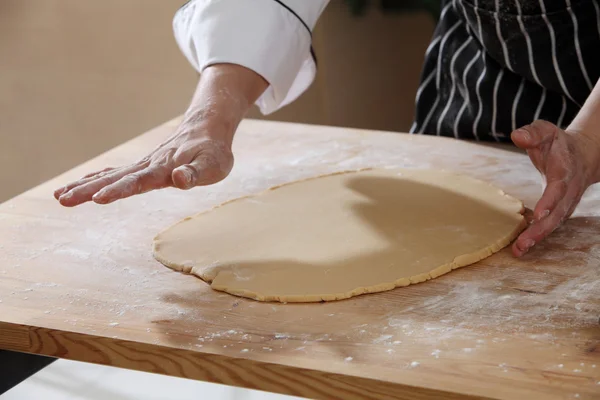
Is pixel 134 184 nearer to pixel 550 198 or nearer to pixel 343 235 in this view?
pixel 343 235

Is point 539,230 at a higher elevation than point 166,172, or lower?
lower

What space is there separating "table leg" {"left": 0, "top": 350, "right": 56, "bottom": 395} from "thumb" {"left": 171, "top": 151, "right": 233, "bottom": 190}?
28 cm

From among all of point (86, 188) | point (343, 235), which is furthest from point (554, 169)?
point (86, 188)

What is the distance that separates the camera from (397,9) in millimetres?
3125

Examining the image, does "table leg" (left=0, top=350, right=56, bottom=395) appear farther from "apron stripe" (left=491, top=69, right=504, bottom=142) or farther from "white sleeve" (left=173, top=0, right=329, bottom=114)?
"apron stripe" (left=491, top=69, right=504, bottom=142)

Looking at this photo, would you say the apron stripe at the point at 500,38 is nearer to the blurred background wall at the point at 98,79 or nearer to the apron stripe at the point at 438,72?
the apron stripe at the point at 438,72

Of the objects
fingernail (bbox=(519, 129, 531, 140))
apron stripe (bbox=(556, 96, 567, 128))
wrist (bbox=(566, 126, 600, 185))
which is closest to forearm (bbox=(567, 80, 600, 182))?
wrist (bbox=(566, 126, 600, 185))

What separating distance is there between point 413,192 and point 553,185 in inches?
9.7

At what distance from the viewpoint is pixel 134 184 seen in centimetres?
99

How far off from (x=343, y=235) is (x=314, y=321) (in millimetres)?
231

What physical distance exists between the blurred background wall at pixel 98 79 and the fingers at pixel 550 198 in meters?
1.65

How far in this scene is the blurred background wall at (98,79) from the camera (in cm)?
251

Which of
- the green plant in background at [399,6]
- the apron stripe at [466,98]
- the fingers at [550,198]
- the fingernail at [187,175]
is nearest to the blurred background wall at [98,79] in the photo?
the green plant in background at [399,6]

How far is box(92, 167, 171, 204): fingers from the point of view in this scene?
0.97m
